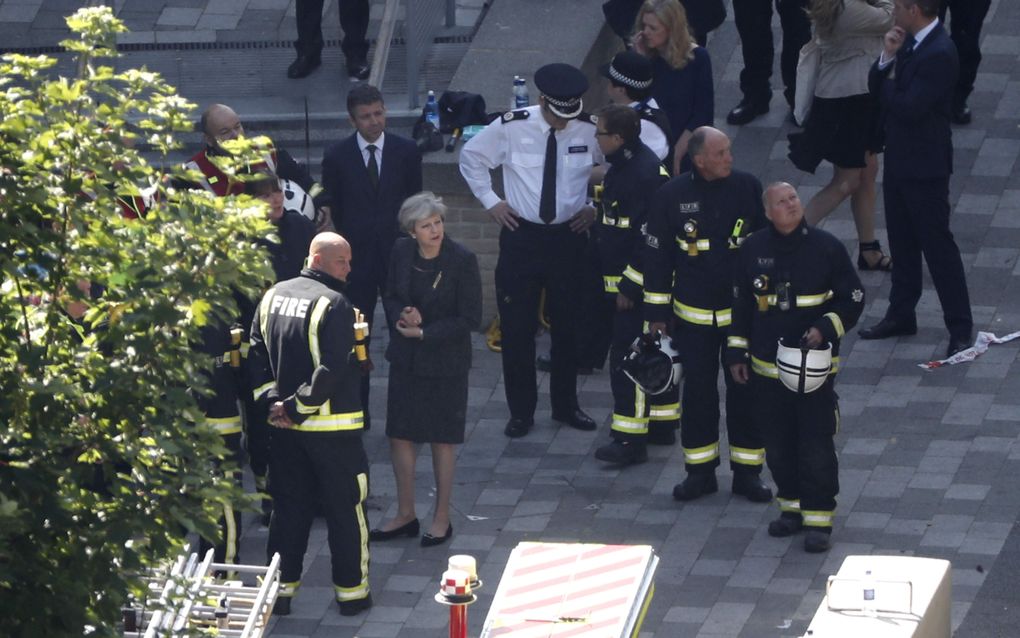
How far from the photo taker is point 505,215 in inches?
474

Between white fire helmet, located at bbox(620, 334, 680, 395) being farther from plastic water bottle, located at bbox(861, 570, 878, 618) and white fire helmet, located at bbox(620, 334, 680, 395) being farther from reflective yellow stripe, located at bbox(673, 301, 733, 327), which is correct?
plastic water bottle, located at bbox(861, 570, 878, 618)

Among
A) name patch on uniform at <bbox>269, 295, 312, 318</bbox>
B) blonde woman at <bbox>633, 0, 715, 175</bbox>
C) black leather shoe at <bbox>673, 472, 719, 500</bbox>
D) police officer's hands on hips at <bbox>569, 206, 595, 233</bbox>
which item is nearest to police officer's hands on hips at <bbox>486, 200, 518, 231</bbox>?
police officer's hands on hips at <bbox>569, 206, 595, 233</bbox>

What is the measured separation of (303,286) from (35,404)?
3788mm

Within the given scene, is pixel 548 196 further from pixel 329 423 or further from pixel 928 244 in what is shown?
pixel 329 423

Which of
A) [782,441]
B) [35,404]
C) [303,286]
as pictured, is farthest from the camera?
[782,441]

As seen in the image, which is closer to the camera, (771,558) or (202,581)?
(202,581)

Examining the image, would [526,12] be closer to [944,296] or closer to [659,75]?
[659,75]

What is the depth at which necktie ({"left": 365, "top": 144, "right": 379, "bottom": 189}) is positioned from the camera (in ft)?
39.3

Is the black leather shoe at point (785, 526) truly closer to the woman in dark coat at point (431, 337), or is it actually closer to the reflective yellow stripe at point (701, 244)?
the reflective yellow stripe at point (701, 244)

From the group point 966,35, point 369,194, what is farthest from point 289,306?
point 966,35

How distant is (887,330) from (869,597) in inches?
189

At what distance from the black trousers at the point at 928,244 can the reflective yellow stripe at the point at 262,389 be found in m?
4.41

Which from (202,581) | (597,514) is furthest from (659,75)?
(202,581)

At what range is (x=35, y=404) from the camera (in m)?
6.02
